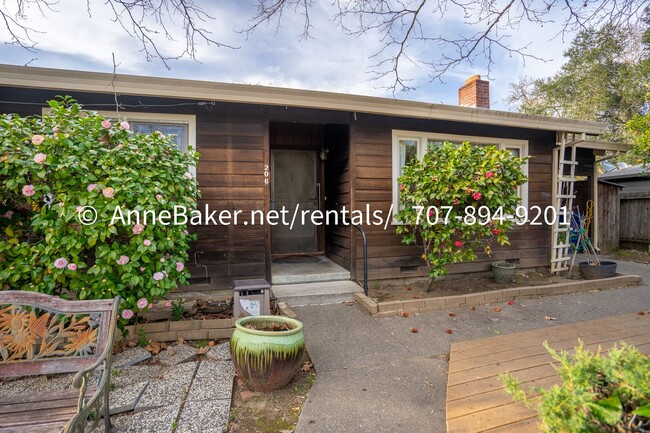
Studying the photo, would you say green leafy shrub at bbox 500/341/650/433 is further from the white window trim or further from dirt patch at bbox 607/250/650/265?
dirt patch at bbox 607/250/650/265

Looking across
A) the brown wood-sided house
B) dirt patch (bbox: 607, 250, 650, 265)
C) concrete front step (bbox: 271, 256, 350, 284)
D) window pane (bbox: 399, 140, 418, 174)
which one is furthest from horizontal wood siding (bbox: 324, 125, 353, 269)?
dirt patch (bbox: 607, 250, 650, 265)

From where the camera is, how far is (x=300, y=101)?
4.12 metres

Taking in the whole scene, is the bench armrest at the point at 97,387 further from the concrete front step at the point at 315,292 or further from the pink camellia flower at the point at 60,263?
the concrete front step at the point at 315,292

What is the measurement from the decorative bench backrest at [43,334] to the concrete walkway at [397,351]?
4.34 ft

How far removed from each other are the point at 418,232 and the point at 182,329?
3497 mm

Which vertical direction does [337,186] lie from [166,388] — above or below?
above

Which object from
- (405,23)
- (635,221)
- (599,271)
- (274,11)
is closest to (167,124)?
(274,11)

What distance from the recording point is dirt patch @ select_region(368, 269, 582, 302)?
14.6 ft

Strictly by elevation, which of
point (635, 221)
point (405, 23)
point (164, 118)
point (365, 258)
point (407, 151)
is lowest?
point (365, 258)

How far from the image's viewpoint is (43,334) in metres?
1.90

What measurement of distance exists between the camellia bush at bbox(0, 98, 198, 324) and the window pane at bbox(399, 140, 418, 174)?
337cm

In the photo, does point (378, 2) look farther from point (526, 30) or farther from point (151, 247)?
point (151, 247)

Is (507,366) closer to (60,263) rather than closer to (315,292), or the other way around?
(315,292)

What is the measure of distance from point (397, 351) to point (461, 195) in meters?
2.15
